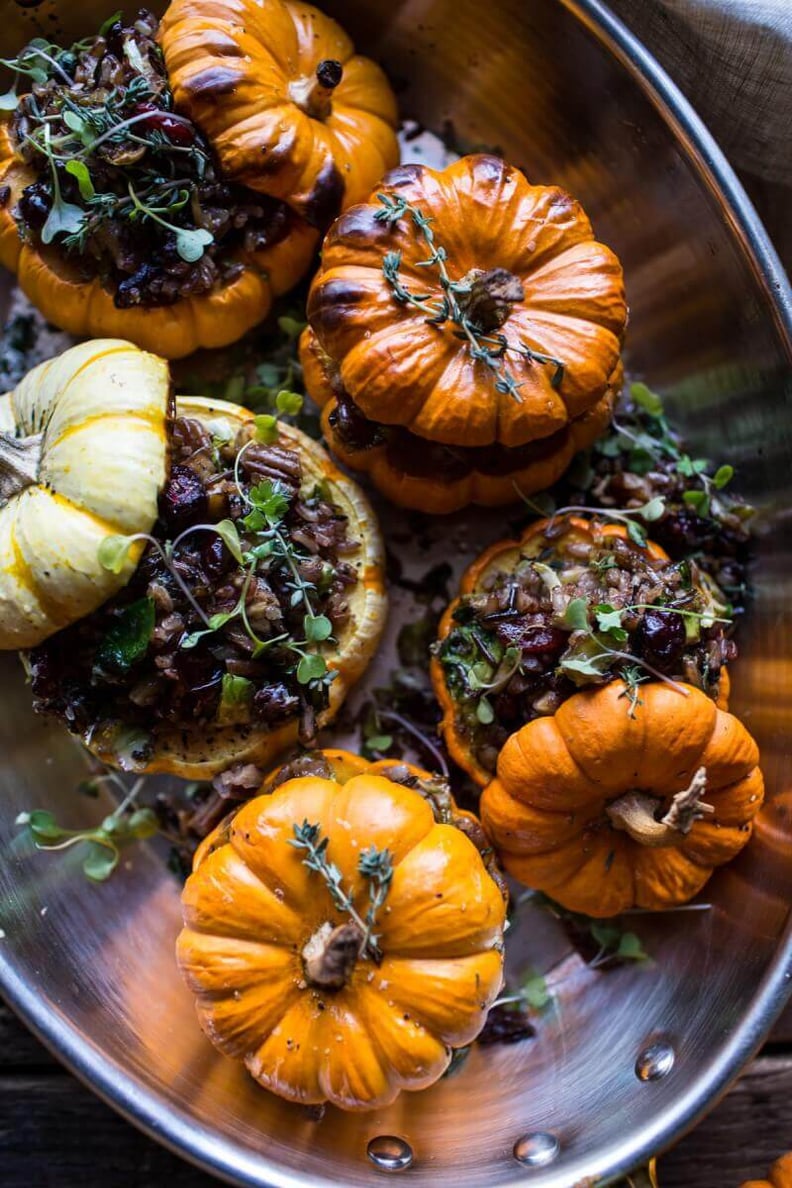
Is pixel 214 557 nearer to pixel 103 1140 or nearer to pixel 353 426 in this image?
pixel 353 426

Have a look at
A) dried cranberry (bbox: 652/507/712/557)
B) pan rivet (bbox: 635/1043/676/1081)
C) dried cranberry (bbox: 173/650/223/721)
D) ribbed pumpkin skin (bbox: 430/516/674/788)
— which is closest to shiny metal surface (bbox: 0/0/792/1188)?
pan rivet (bbox: 635/1043/676/1081)

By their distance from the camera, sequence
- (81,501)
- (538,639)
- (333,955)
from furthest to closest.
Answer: (538,639), (81,501), (333,955)

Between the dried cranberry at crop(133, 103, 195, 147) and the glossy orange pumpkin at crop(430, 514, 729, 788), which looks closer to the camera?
the dried cranberry at crop(133, 103, 195, 147)

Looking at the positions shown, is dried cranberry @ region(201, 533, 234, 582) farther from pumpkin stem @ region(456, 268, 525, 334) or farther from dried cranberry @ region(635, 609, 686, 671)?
dried cranberry @ region(635, 609, 686, 671)

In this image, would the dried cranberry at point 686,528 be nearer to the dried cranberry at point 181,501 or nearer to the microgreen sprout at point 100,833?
the dried cranberry at point 181,501

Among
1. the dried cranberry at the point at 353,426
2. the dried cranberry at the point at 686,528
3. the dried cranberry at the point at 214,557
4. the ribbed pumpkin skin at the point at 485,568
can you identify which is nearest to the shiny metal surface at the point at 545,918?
the dried cranberry at the point at 686,528

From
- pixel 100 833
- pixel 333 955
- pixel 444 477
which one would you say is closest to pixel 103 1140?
pixel 100 833
